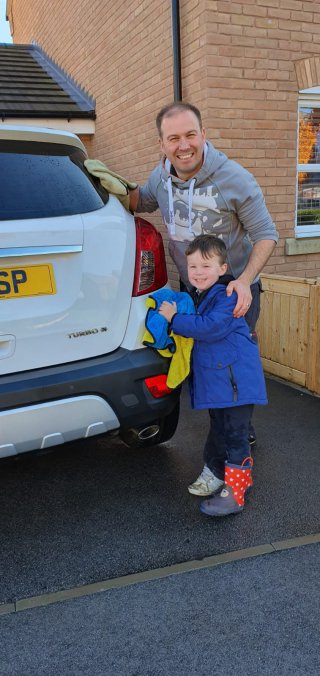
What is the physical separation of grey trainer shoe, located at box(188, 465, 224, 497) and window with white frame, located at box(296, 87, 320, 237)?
3528 millimetres

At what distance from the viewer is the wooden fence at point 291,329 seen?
162 inches

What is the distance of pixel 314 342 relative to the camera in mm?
4098

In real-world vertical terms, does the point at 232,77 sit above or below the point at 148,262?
above

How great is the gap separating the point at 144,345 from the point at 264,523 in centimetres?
106

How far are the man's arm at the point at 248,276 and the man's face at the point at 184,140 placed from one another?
0.48 meters

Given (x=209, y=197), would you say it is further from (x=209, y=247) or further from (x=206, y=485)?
(x=206, y=485)

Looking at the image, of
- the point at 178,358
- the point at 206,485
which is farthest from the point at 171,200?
the point at 206,485

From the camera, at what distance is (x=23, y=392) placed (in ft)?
6.61

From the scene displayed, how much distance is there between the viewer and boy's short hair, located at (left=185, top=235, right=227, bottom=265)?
2303 mm

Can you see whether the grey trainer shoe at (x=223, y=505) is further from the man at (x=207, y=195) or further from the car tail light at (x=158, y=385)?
the man at (x=207, y=195)

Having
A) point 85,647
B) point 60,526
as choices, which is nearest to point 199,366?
point 60,526

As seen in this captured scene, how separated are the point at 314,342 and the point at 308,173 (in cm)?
240

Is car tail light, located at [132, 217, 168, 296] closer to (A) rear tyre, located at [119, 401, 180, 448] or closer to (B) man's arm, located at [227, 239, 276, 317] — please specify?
(B) man's arm, located at [227, 239, 276, 317]

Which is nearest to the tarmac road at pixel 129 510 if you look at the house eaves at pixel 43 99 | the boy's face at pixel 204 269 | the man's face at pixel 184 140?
the boy's face at pixel 204 269
